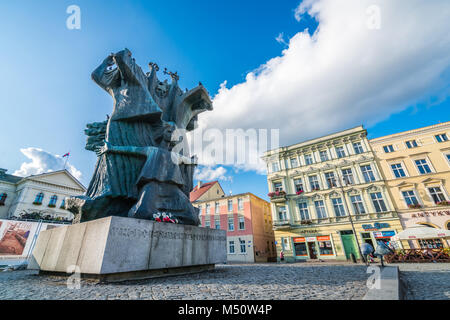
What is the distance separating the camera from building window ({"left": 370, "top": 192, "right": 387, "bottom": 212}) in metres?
19.0

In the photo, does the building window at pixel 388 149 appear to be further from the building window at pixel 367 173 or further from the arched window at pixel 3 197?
the arched window at pixel 3 197

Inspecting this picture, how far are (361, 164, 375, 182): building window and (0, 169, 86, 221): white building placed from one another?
38.1m

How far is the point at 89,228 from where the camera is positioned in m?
4.50

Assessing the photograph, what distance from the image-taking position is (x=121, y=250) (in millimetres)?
4203

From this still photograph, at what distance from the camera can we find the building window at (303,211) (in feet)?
72.6

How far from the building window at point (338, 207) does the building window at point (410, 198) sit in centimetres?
527

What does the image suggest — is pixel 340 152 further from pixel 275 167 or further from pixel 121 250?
pixel 121 250

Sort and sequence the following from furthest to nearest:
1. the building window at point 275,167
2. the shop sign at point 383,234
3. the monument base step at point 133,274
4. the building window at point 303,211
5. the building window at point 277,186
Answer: the building window at point 275,167 → the building window at point 277,186 → the building window at point 303,211 → the shop sign at point 383,234 → the monument base step at point 133,274

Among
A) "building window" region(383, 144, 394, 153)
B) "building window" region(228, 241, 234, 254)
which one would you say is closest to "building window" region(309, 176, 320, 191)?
"building window" region(383, 144, 394, 153)

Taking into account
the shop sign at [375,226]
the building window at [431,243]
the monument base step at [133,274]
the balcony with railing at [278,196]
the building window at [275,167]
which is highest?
the building window at [275,167]

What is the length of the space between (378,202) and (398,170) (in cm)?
393

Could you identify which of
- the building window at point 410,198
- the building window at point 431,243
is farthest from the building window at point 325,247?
the building window at point 410,198

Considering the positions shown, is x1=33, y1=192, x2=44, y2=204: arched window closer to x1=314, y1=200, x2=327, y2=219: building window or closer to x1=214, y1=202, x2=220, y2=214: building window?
x1=214, y1=202, x2=220, y2=214: building window
